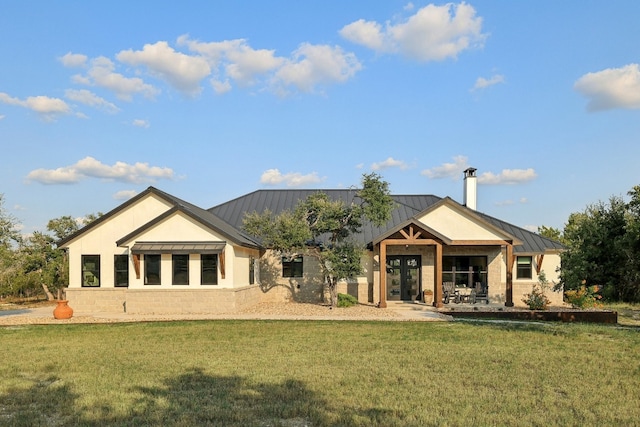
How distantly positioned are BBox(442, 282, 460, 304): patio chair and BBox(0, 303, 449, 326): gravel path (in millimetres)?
3105

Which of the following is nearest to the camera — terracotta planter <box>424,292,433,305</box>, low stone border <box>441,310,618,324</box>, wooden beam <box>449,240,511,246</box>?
low stone border <box>441,310,618,324</box>

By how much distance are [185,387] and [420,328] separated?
9.52m

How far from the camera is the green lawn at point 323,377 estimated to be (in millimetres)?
7094

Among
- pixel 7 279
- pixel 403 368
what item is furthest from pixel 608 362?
pixel 7 279

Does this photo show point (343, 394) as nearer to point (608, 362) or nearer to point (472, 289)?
point (608, 362)

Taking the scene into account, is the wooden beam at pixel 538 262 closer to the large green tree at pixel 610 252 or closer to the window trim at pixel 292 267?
the large green tree at pixel 610 252

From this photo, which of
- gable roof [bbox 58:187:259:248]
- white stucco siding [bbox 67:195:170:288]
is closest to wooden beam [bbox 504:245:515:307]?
gable roof [bbox 58:187:259:248]

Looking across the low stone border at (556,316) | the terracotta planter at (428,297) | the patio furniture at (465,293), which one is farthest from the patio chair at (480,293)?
the low stone border at (556,316)

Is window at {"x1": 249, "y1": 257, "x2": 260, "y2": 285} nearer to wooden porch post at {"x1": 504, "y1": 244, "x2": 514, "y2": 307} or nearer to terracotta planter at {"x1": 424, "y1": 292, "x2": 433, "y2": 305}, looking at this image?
terracotta planter at {"x1": 424, "y1": 292, "x2": 433, "y2": 305}

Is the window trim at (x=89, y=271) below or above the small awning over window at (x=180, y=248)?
below

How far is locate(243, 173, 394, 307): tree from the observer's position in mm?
22406

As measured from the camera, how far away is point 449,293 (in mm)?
25328

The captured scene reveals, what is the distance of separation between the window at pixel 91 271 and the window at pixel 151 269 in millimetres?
3434

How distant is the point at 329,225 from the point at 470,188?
10.3 meters
